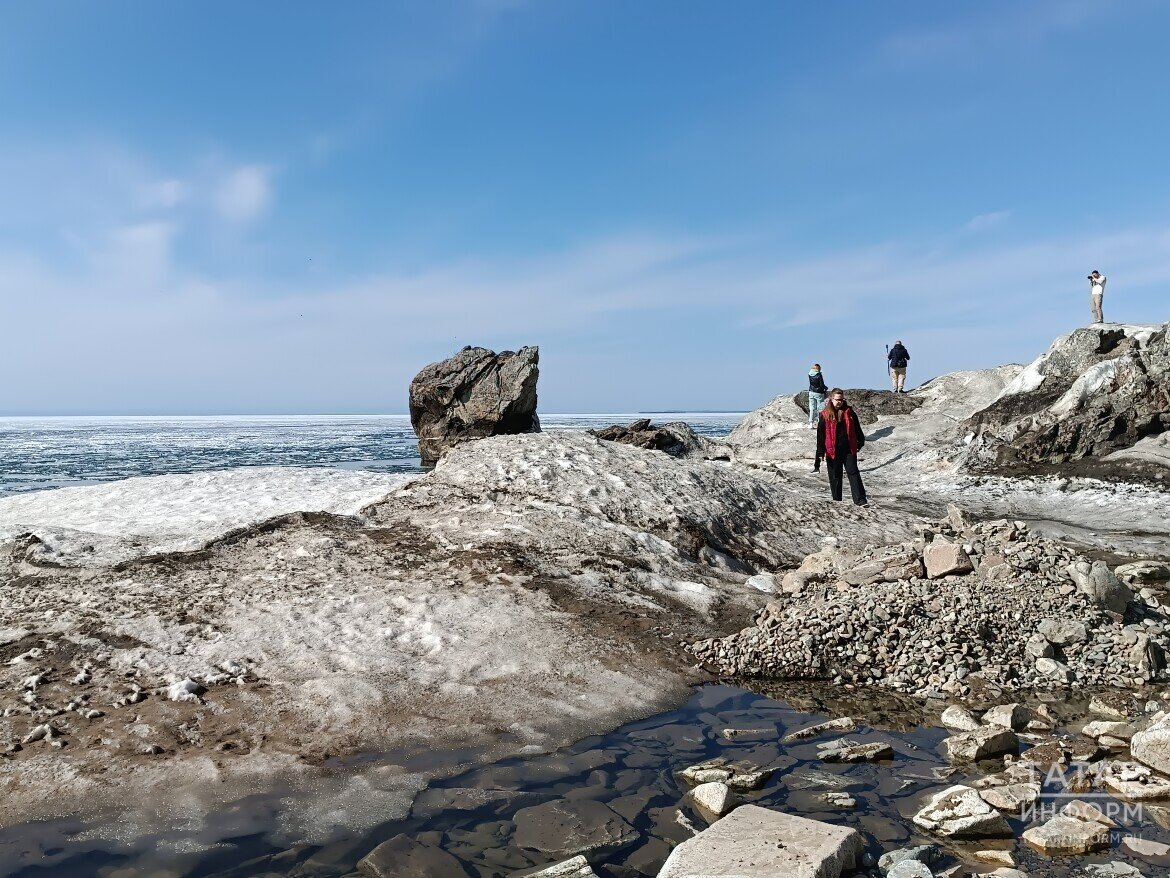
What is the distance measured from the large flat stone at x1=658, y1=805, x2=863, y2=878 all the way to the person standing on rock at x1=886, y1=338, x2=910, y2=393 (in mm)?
31596

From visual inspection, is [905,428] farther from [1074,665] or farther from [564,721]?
[564,721]

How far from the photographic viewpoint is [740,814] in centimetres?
384

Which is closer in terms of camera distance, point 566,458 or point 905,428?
point 566,458

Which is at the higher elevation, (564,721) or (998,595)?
(998,595)

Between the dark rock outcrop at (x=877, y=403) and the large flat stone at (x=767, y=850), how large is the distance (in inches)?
1044

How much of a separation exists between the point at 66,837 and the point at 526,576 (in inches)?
196

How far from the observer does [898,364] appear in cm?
3250

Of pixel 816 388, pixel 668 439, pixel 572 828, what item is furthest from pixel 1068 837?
pixel 816 388

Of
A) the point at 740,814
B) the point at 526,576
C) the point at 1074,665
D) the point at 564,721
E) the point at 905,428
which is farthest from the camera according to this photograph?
the point at 905,428

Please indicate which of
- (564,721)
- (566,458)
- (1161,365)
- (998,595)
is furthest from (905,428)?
(564,721)

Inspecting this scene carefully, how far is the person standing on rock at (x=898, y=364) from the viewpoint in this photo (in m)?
32.5

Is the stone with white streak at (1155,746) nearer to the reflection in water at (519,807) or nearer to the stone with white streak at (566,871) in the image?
the reflection in water at (519,807)

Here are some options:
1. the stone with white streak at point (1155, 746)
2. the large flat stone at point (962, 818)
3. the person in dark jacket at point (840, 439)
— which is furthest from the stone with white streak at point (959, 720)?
the person in dark jacket at point (840, 439)

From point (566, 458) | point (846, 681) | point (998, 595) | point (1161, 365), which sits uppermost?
point (1161, 365)
